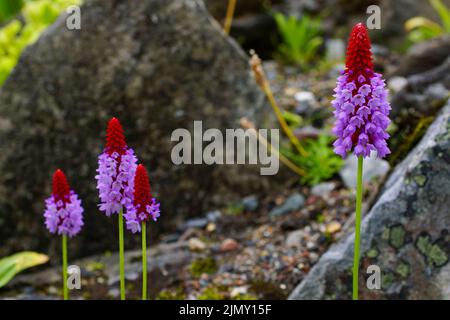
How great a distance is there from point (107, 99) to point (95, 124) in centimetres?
31

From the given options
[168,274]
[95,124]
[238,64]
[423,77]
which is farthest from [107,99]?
[423,77]

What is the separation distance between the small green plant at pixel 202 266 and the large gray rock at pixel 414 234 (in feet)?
5.95

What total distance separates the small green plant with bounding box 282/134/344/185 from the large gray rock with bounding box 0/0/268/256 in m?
0.58

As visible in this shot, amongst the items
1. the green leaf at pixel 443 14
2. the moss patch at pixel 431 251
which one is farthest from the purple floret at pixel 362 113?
the green leaf at pixel 443 14

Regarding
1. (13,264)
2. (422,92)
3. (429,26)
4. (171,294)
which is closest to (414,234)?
(171,294)

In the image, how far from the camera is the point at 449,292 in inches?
206

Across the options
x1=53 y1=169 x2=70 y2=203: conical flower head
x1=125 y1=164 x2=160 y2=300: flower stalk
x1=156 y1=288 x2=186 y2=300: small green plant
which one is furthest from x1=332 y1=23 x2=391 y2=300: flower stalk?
x1=156 y1=288 x2=186 y2=300: small green plant

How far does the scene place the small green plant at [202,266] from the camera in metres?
7.10

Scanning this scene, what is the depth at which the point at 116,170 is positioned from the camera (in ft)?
14.1

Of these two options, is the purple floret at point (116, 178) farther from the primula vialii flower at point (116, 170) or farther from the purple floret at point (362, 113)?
the purple floret at point (362, 113)

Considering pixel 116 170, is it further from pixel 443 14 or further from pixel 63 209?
pixel 443 14

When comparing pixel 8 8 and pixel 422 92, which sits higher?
pixel 8 8

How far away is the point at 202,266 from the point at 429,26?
22.8 feet
